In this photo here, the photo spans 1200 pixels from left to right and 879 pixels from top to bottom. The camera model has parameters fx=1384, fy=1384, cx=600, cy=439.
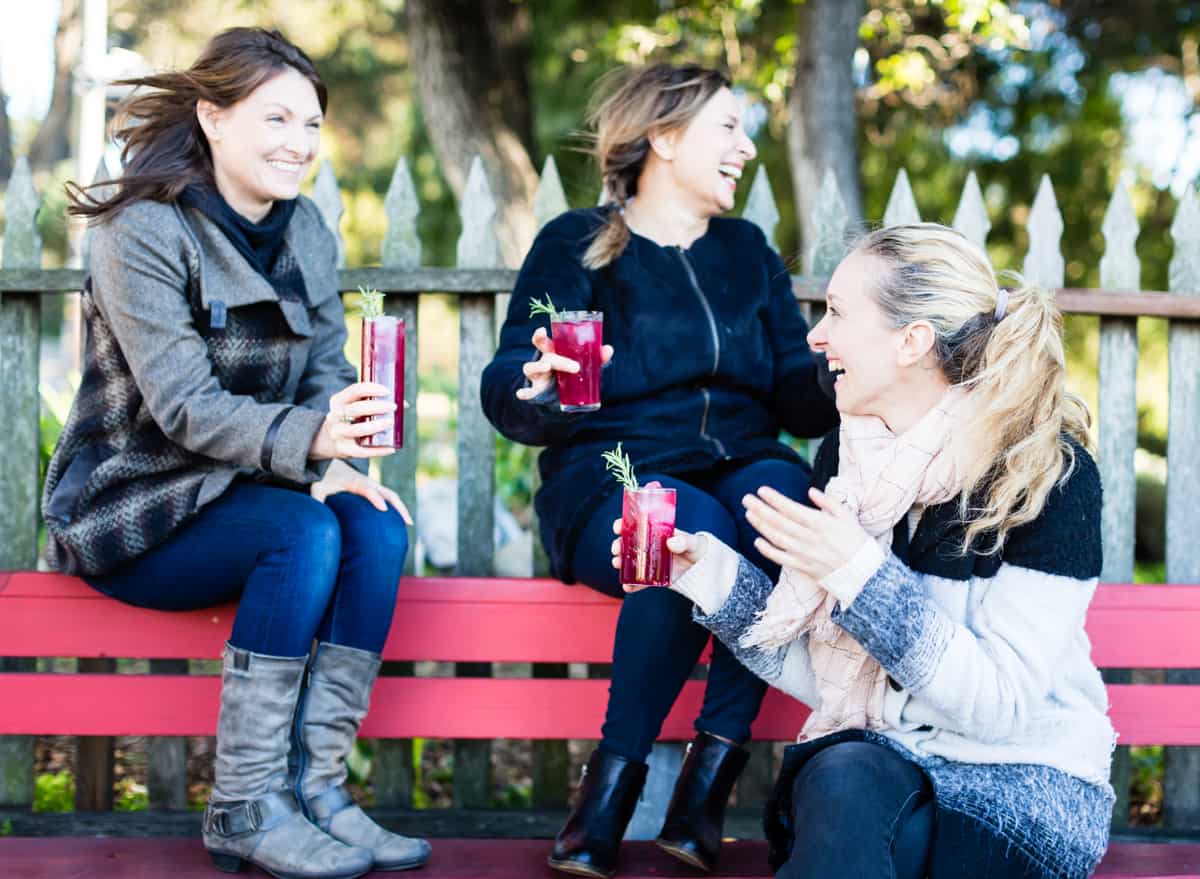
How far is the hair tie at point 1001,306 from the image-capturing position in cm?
236

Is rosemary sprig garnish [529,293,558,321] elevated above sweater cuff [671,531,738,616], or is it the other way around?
rosemary sprig garnish [529,293,558,321]

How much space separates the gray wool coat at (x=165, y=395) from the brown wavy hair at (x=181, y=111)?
0.20 feet

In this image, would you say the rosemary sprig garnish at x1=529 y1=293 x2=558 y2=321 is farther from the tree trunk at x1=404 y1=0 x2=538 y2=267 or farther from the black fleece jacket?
the tree trunk at x1=404 y1=0 x2=538 y2=267

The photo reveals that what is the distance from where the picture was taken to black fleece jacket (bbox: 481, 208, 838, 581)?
9.88 ft

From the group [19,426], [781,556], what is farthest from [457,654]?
[19,426]

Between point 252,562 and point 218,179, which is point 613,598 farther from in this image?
point 218,179

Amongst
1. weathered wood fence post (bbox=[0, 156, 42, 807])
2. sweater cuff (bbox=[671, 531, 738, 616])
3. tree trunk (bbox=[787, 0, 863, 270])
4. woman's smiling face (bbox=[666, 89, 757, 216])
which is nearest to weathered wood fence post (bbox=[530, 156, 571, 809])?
woman's smiling face (bbox=[666, 89, 757, 216])

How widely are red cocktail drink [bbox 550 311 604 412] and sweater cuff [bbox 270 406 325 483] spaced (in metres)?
0.48

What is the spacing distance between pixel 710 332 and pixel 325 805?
1330mm

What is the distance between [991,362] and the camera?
2.32 m

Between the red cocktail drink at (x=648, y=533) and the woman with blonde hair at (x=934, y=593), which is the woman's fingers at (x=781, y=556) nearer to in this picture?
the woman with blonde hair at (x=934, y=593)

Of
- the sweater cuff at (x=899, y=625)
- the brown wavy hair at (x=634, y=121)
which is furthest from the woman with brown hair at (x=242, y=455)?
the sweater cuff at (x=899, y=625)

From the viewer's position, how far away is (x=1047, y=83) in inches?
374

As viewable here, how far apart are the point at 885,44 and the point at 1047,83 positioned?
323cm
